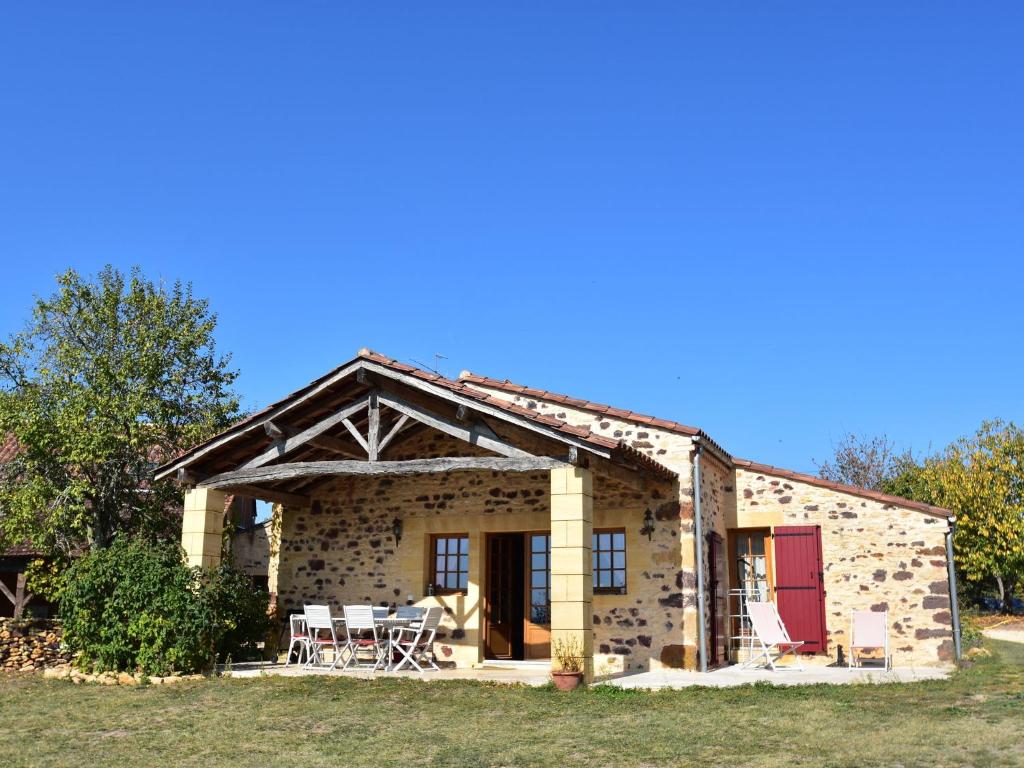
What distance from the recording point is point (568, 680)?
8352 mm

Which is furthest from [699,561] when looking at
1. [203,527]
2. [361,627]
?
[203,527]

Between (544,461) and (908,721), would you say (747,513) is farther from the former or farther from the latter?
(908,721)

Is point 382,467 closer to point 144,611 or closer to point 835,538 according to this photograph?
point 144,611

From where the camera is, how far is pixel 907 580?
1088 cm

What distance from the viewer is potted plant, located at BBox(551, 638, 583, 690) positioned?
8.36 metres

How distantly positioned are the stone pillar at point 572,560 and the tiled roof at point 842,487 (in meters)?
3.57

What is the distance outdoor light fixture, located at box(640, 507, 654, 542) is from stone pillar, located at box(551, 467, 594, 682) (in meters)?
1.88

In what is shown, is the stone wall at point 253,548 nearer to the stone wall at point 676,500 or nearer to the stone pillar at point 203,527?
the stone pillar at point 203,527

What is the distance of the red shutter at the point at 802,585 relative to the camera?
11109 mm

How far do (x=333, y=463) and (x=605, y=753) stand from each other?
203 inches

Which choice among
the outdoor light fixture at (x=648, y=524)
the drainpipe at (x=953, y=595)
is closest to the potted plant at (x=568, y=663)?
the outdoor light fixture at (x=648, y=524)

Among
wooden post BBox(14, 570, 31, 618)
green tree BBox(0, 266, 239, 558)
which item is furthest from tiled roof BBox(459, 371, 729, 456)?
wooden post BBox(14, 570, 31, 618)

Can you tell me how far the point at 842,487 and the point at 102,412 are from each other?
10.2 metres

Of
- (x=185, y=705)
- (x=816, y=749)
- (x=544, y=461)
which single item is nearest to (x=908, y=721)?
(x=816, y=749)
